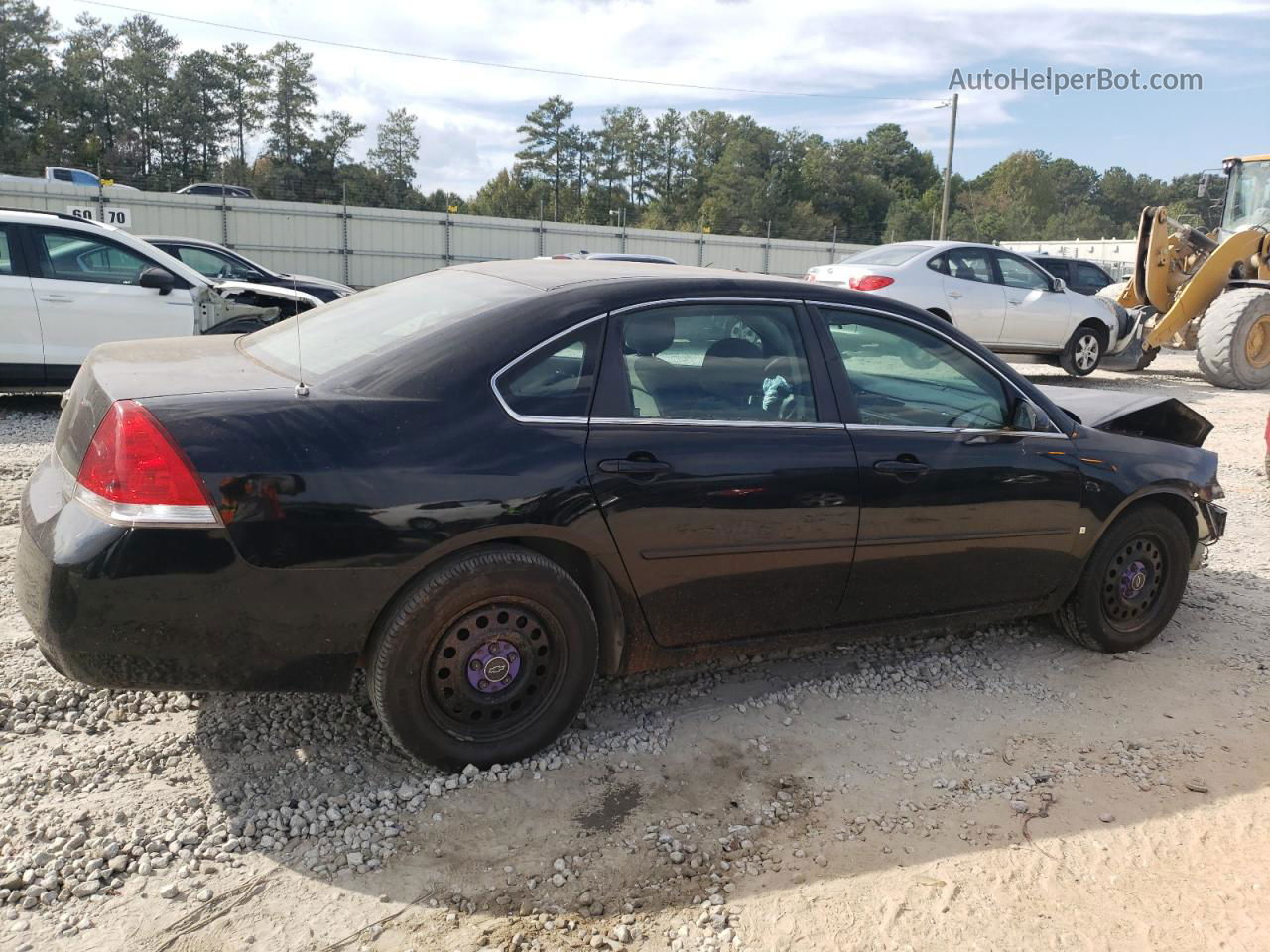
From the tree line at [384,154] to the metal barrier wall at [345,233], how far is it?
1615 centimetres

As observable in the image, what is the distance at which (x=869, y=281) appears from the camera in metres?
12.0

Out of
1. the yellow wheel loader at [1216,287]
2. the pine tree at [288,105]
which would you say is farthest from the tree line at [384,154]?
the yellow wheel loader at [1216,287]

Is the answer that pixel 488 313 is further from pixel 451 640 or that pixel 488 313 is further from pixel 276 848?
pixel 276 848

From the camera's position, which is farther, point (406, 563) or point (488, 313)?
point (488, 313)

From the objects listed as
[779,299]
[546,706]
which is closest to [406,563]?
[546,706]

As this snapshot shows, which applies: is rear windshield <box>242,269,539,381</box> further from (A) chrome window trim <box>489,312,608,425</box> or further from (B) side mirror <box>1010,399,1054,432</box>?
(B) side mirror <box>1010,399,1054,432</box>

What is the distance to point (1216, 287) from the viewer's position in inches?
567

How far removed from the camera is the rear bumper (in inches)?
104

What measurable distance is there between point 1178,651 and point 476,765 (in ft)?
10.8

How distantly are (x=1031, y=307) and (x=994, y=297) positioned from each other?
2.24 ft

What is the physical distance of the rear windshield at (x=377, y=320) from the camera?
323cm

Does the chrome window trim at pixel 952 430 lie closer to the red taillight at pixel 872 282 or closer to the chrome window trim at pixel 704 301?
the chrome window trim at pixel 704 301

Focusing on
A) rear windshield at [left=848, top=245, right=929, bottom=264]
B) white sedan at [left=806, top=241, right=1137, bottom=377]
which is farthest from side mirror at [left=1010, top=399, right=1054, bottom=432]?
rear windshield at [left=848, top=245, right=929, bottom=264]

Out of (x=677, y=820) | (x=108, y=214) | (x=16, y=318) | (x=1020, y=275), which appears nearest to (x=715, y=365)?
(x=677, y=820)
